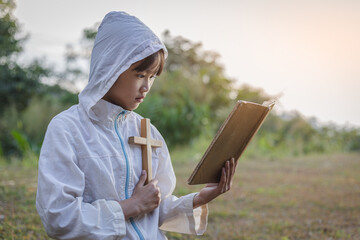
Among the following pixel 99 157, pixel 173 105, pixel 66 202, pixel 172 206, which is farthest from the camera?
pixel 173 105

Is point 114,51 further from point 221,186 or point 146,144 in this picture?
point 221,186

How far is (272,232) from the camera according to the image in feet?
13.6

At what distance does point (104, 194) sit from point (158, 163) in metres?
0.49

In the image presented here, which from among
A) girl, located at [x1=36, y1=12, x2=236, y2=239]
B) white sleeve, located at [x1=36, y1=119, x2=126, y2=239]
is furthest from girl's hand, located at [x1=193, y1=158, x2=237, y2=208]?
white sleeve, located at [x1=36, y1=119, x2=126, y2=239]

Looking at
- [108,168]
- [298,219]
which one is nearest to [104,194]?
[108,168]

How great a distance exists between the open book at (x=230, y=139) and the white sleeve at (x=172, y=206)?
9.9 inches

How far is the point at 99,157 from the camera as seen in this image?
1.85m

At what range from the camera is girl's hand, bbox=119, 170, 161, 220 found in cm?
184

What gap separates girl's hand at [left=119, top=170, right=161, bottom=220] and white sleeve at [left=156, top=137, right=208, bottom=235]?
0.72ft

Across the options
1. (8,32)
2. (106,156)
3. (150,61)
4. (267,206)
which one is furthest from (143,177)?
(8,32)

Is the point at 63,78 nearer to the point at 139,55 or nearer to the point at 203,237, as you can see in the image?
the point at 203,237

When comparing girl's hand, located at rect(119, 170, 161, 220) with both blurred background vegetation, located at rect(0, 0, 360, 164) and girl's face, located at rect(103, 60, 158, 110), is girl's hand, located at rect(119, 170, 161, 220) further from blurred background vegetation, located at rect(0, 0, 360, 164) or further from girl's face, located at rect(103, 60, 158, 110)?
blurred background vegetation, located at rect(0, 0, 360, 164)

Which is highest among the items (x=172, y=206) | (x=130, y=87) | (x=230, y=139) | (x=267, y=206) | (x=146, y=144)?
(x=130, y=87)

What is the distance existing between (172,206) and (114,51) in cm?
89
